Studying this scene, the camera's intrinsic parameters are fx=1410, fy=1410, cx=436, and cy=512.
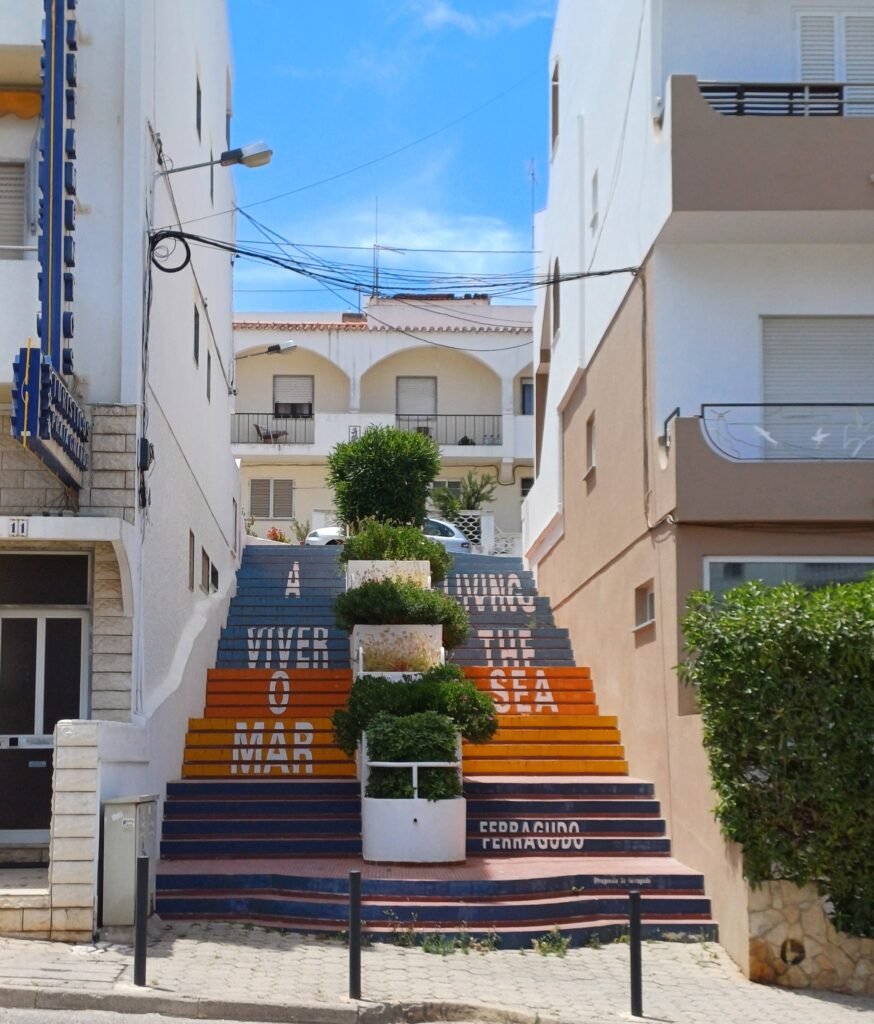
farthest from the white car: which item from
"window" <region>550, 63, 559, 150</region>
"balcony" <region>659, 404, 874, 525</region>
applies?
"balcony" <region>659, 404, 874, 525</region>

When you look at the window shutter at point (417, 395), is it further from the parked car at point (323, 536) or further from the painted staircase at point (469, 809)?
the painted staircase at point (469, 809)

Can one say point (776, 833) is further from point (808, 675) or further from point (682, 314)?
point (682, 314)

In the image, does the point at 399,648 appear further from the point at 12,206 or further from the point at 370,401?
the point at 370,401

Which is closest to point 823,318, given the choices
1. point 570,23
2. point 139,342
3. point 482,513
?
point 139,342

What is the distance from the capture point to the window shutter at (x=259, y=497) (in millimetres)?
39375

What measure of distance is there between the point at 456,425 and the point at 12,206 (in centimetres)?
2590

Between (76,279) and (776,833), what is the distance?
27.5 feet

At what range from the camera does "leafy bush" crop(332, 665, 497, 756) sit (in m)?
14.9

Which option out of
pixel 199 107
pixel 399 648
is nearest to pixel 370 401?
pixel 199 107

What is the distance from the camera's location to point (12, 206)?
14383 mm

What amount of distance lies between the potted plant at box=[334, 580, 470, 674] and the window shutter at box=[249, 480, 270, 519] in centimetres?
2156

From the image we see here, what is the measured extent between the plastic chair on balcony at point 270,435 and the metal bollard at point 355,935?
29.7m

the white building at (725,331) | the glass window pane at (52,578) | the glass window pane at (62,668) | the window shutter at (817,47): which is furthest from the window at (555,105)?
the glass window pane at (62,668)

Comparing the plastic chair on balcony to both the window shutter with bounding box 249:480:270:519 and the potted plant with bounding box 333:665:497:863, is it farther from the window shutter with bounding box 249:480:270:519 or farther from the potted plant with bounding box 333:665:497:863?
the potted plant with bounding box 333:665:497:863
